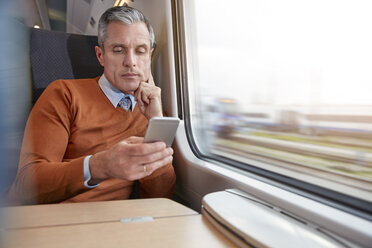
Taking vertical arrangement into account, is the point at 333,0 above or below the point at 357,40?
above

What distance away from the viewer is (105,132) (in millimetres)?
1522

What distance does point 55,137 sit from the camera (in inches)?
52.7

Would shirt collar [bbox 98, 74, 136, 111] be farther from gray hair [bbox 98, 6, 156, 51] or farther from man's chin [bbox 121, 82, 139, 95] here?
gray hair [bbox 98, 6, 156, 51]

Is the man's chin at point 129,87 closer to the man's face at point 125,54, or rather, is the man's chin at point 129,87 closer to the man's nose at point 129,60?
the man's face at point 125,54

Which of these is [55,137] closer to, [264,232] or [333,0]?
[264,232]

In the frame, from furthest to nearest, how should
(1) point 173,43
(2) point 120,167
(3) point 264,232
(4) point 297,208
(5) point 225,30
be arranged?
A: 1. (1) point 173,43
2. (5) point 225,30
3. (2) point 120,167
4. (4) point 297,208
5. (3) point 264,232

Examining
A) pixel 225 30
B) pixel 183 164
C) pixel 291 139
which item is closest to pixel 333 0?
pixel 291 139

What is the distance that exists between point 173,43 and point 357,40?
1.32 m

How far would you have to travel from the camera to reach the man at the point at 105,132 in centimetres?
108

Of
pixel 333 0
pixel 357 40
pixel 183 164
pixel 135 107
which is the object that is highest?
pixel 333 0

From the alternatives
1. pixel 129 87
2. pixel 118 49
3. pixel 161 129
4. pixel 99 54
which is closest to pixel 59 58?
pixel 99 54

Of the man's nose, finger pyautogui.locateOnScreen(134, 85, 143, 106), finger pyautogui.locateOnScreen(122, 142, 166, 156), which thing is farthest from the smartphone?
the man's nose

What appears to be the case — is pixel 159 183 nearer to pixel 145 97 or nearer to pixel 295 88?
pixel 145 97

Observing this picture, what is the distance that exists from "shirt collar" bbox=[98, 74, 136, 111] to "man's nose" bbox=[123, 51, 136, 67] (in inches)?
5.9
